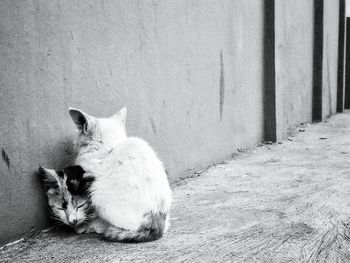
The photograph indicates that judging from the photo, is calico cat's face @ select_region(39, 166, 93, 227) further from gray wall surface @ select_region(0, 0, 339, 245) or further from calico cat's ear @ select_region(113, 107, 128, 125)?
calico cat's ear @ select_region(113, 107, 128, 125)

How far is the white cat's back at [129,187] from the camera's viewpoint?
284 centimetres

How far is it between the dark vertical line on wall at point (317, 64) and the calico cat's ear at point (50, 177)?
8117 millimetres

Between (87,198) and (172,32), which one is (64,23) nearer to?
(87,198)

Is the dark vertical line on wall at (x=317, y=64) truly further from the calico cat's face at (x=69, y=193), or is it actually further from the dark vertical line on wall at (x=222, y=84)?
the calico cat's face at (x=69, y=193)

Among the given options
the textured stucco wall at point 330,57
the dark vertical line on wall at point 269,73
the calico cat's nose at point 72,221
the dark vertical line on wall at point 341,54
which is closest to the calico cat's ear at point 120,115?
the calico cat's nose at point 72,221

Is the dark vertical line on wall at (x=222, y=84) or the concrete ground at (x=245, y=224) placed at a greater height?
the dark vertical line on wall at (x=222, y=84)

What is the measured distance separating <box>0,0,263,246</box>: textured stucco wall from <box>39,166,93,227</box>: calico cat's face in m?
0.13

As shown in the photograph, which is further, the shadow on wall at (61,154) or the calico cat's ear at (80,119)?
the shadow on wall at (61,154)

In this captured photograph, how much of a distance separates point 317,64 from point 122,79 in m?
7.22

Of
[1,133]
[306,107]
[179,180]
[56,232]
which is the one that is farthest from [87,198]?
[306,107]

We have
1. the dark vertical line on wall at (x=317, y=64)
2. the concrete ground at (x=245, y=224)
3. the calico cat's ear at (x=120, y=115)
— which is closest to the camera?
the concrete ground at (x=245, y=224)

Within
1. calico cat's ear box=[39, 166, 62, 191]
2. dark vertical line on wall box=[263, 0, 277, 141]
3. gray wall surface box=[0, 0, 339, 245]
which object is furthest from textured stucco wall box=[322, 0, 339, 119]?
calico cat's ear box=[39, 166, 62, 191]

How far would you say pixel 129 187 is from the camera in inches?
114

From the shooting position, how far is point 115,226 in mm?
2918
